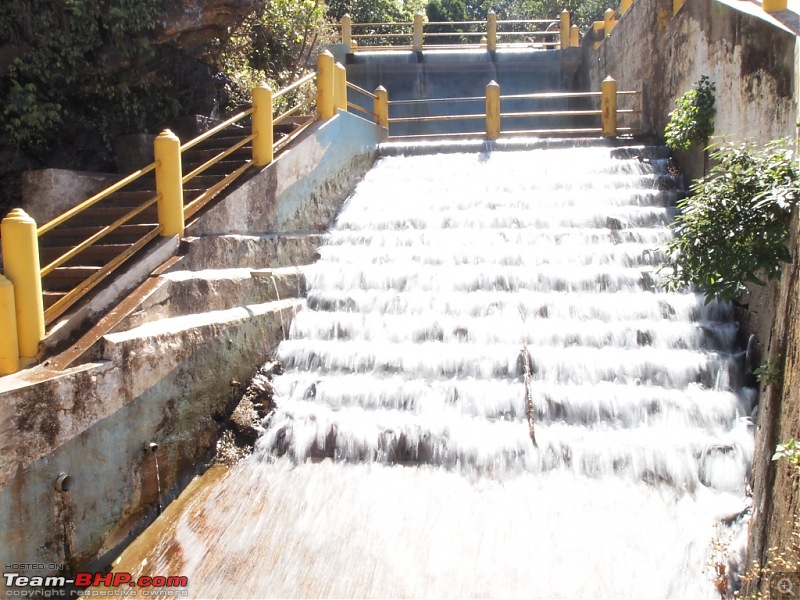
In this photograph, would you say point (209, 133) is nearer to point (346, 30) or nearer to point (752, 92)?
point (752, 92)

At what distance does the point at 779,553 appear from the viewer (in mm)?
3680

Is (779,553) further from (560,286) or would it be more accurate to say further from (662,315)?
(560,286)

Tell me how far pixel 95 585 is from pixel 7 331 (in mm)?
1920

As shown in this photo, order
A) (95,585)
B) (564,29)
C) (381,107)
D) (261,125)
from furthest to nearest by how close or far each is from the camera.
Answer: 1. (564,29)
2. (381,107)
3. (261,125)
4. (95,585)

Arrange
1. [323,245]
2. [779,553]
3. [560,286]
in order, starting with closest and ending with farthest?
[779,553] → [560,286] → [323,245]

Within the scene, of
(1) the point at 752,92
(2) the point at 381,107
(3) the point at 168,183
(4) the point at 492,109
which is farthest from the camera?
(2) the point at 381,107

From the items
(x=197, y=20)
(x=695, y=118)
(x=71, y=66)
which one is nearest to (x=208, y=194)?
(x=71, y=66)

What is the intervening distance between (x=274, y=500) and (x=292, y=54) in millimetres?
10530

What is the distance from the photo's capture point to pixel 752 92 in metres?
6.78

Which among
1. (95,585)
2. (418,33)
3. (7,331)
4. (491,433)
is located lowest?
(95,585)

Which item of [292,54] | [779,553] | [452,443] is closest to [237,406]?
[452,443]

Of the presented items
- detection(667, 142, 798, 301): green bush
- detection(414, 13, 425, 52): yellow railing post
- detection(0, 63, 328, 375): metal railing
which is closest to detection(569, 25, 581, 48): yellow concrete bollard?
detection(414, 13, 425, 52): yellow railing post

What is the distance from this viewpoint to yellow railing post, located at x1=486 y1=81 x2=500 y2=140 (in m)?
11.8

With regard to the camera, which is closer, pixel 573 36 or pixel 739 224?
pixel 739 224
